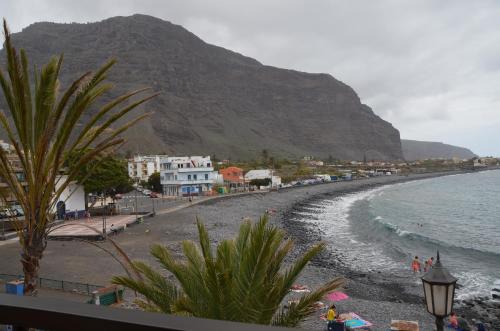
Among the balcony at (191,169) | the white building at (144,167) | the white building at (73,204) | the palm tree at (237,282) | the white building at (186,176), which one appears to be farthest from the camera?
the white building at (144,167)

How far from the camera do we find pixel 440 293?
484 cm

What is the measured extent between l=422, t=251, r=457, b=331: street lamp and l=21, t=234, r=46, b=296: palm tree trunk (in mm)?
5554

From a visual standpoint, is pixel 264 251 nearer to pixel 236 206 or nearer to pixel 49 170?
pixel 49 170

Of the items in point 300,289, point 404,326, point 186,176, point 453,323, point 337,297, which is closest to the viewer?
point 404,326

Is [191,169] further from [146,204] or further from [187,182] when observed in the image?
[146,204]

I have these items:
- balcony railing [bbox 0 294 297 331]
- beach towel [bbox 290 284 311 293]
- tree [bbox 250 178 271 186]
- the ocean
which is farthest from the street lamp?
tree [bbox 250 178 271 186]

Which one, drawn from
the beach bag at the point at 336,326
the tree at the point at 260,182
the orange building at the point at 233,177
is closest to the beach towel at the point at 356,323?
the beach bag at the point at 336,326

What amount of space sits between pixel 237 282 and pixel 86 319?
157 inches

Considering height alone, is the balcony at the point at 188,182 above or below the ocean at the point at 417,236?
above

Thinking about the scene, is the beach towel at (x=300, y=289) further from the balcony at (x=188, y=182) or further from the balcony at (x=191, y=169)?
the balcony at (x=188, y=182)

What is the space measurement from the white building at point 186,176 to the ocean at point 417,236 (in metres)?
21.8

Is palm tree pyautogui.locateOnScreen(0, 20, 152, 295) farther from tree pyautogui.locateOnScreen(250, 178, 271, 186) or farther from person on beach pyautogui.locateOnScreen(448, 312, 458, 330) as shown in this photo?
tree pyautogui.locateOnScreen(250, 178, 271, 186)

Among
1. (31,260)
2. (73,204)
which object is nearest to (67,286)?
(31,260)

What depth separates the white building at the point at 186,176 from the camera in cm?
7506
